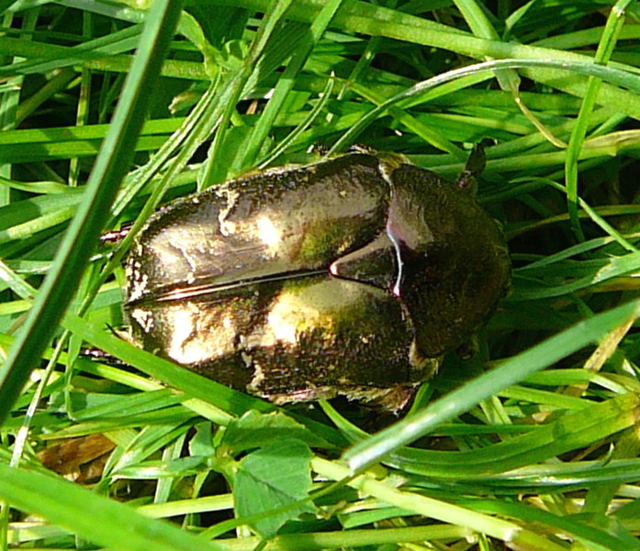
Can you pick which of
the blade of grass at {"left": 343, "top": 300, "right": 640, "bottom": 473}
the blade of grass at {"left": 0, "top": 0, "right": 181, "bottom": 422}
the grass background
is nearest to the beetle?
the grass background

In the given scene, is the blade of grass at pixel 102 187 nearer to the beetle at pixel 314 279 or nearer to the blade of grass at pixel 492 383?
the blade of grass at pixel 492 383

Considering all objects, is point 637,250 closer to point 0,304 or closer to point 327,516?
point 327,516

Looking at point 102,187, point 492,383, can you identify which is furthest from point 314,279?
point 102,187

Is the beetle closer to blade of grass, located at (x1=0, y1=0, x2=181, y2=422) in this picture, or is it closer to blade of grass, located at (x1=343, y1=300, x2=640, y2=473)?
blade of grass, located at (x1=343, y1=300, x2=640, y2=473)

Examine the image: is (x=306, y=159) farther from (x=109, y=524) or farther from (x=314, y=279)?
(x=109, y=524)

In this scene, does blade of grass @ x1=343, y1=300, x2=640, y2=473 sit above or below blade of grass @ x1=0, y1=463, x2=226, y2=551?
above
